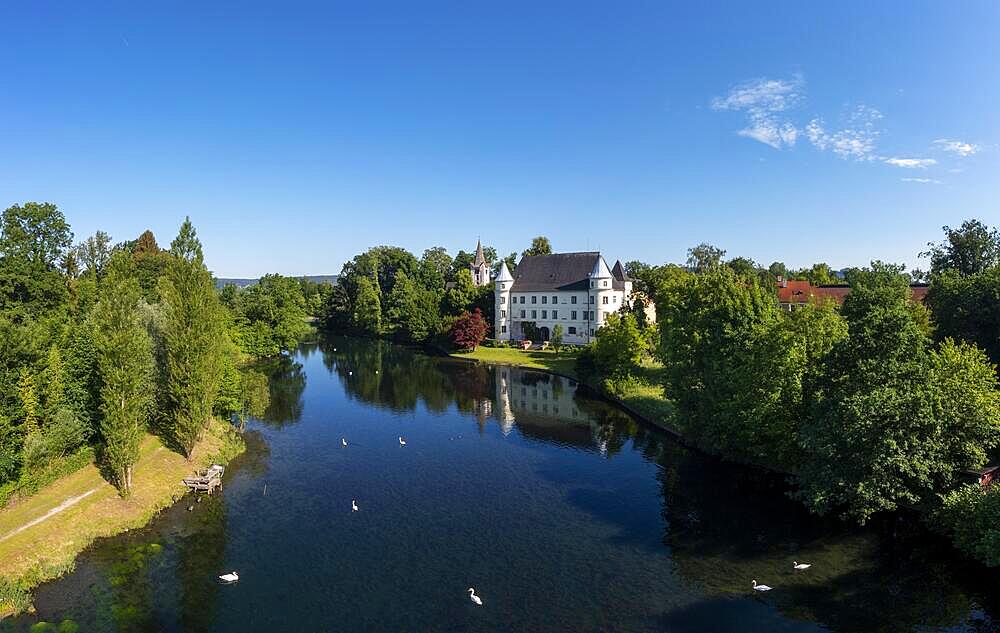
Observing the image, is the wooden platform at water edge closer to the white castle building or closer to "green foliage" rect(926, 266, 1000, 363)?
"green foliage" rect(926, 266, 1000, 363)

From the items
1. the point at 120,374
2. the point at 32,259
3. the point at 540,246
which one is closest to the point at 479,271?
the point at 540,246

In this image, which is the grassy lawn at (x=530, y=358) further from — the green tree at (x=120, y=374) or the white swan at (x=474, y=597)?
the green tree at (x=120, y=374)

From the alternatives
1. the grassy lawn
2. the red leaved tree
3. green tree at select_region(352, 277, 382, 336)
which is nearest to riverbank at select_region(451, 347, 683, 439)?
the grassy lawn

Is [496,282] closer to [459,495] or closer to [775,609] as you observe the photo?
[459,495]

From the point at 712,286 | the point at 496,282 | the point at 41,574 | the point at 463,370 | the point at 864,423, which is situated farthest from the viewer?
the point at 496,282

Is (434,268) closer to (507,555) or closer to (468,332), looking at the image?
(468,332)

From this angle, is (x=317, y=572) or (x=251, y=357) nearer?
(x=317, y=572)

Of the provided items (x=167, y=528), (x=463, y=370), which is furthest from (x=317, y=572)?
(x=463, y=370)
